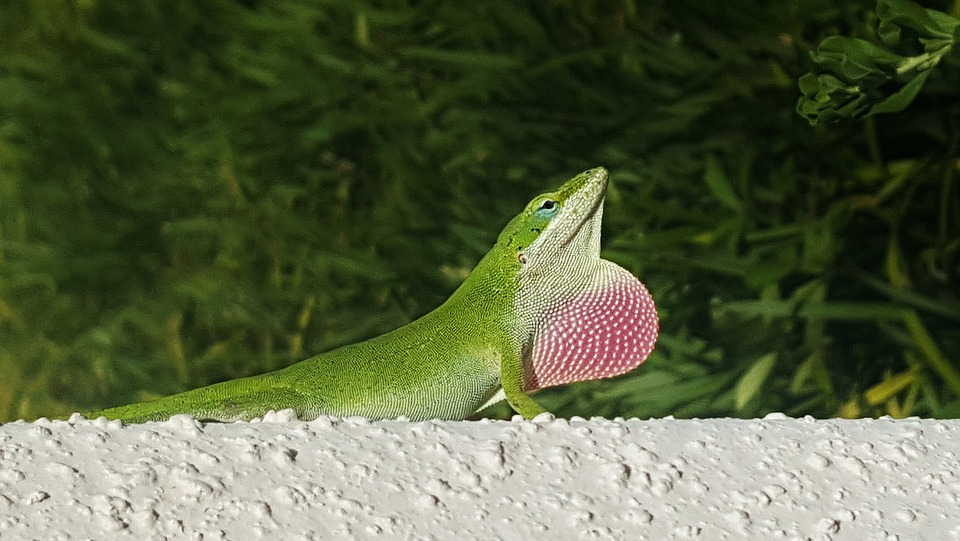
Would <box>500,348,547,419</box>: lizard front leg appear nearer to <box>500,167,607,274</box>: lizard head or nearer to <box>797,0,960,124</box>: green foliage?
<box>500,167,607,274</box>: lizard head

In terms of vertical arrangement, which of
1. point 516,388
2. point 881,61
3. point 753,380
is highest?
point 881,61

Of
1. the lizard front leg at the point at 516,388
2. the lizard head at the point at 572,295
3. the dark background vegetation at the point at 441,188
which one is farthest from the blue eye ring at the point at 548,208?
the dark background vegetation at the point at 441,188

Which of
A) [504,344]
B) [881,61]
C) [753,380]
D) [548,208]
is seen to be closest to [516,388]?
[504,344]

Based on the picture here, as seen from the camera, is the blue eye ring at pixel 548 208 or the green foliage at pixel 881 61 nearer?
the green foliage at pixel 881 61

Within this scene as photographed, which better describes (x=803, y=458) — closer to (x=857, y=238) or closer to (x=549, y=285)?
(x=549, y=285)

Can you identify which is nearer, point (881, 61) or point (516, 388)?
point (881, 61)

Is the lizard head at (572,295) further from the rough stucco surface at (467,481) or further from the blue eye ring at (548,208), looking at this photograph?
the rough stucco surface at (467,481)

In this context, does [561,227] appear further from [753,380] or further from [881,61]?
[753,380]

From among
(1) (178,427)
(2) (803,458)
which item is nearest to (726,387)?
(2) (803,458)
